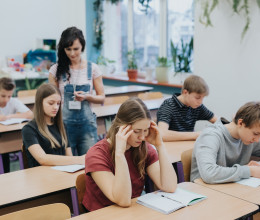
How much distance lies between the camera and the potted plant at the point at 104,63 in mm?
7000

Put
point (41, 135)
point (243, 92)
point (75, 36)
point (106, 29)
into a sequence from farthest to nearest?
point (106, 29) < point (243, 92) < point (75, 36) < point (41, 135)

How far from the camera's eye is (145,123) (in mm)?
1795

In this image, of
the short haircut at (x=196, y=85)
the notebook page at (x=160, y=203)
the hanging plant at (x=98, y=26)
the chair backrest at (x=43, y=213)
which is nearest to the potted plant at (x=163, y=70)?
the hanging plant at (x=98, y=26)

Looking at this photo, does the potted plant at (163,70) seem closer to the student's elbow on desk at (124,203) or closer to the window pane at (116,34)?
the window pane at (116,34)

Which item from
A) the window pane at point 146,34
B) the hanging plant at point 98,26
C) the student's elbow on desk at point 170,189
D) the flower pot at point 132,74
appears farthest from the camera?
the hanging plant at point 98,26

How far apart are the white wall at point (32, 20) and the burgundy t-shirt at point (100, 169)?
498 centimetres

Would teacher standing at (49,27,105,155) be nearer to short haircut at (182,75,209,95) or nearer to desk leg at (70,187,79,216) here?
short haircut at (182,75,209,95)

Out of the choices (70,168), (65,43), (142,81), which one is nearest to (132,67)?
(142,81)

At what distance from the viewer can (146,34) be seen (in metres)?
6.53

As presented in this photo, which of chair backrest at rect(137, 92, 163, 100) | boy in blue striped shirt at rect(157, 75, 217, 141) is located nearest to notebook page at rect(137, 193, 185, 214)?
boy in blue striped shirt at rect(157, 75, 217, 141)

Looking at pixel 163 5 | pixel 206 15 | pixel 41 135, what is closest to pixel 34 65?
pixel 163 5

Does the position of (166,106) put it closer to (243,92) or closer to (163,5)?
(243,92)

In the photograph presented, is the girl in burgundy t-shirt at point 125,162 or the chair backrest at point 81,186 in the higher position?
the girl in burgundy t-shirt at point 125,162

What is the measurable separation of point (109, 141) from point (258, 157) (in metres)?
1.23
